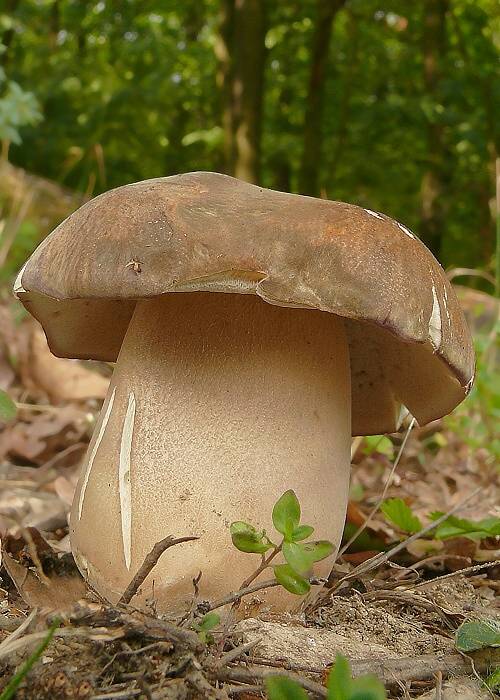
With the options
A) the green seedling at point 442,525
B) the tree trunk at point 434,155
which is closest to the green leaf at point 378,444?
the green seedling at point 442,525

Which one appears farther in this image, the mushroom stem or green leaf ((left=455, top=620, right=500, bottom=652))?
the mushroom stem

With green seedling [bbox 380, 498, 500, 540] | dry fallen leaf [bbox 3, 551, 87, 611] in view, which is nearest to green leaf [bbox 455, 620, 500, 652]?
green seedling [bbox 380, 498, 500, 540]

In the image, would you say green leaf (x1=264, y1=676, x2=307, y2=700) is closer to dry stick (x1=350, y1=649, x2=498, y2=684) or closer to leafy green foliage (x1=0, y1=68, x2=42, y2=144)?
dry stick (x1=350, y1=649, x2=498, y2=684)

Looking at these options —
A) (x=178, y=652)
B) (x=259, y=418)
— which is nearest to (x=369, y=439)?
(x=259, y=418)

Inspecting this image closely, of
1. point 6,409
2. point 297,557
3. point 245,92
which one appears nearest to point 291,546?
point 297,557

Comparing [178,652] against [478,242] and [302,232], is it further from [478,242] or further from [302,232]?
[478,242]

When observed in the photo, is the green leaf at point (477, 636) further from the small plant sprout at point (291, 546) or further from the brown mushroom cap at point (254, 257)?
the brown mushroom cap at point (254, 257)
